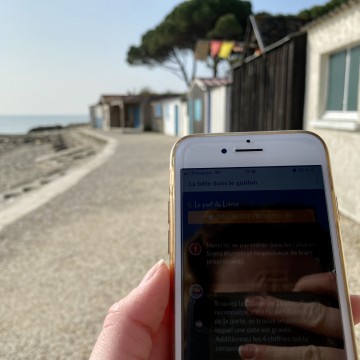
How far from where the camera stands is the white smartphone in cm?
126

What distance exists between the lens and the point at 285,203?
1.39m

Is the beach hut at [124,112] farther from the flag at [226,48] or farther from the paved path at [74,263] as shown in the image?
the paved path at [74,263]

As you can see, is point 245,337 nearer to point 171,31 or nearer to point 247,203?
point 247,203

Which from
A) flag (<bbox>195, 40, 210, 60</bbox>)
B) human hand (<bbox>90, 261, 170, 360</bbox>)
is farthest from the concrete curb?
flag (<bbox>195, 40, 210, 60</bbox>)

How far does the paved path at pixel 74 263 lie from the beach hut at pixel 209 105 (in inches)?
310

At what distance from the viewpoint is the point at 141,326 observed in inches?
49.2

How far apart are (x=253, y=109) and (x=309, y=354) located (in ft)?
29.7

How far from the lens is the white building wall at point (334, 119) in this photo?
18.1 feet

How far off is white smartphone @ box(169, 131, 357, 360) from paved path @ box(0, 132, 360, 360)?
1.95 m

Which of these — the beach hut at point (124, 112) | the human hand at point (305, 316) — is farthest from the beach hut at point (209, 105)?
the human hand at point (305, 316)

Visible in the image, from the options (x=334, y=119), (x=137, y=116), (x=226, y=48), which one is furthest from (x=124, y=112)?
(x=334, y=119)

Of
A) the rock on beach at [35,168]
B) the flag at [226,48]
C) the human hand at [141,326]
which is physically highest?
the flag at [226,48]

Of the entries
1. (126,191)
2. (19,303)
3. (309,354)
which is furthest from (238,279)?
(126,191)

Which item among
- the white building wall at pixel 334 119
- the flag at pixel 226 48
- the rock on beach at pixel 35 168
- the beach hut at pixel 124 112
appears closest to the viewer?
the white building wall at pixel 334 119
